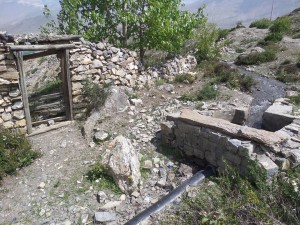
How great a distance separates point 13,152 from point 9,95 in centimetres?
145

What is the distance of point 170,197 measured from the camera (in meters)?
5.29

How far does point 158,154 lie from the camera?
22.5 feet

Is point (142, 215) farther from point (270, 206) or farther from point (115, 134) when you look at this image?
point (115, 134)

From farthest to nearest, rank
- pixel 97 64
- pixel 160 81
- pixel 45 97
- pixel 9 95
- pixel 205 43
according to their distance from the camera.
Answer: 1. pixel 205 43
2. pixel 160 81
3. pixel 97 64
4. pixel 45 97
5. pixel 9 95

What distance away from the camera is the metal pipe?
489cm

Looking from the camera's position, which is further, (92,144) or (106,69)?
(106,69)

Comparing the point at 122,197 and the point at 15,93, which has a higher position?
the point at 15,93

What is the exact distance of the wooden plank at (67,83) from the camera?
788 cm

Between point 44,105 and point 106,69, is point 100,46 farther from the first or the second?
point 44,105

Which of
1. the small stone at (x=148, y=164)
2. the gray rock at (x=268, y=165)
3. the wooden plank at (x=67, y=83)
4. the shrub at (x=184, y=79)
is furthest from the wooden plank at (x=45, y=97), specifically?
the gray rock at (x=268, y=165)

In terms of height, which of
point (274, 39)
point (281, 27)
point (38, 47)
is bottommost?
point (38, 47)

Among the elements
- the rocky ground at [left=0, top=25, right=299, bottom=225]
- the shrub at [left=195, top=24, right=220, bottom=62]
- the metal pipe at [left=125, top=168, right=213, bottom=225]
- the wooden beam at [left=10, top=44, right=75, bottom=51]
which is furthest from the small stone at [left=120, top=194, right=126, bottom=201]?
the shrub at [left=195, top=24, right=220, bottom=62]

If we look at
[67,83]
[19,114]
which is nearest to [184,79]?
[67,83]

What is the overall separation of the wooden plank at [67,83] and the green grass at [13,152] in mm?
1575
